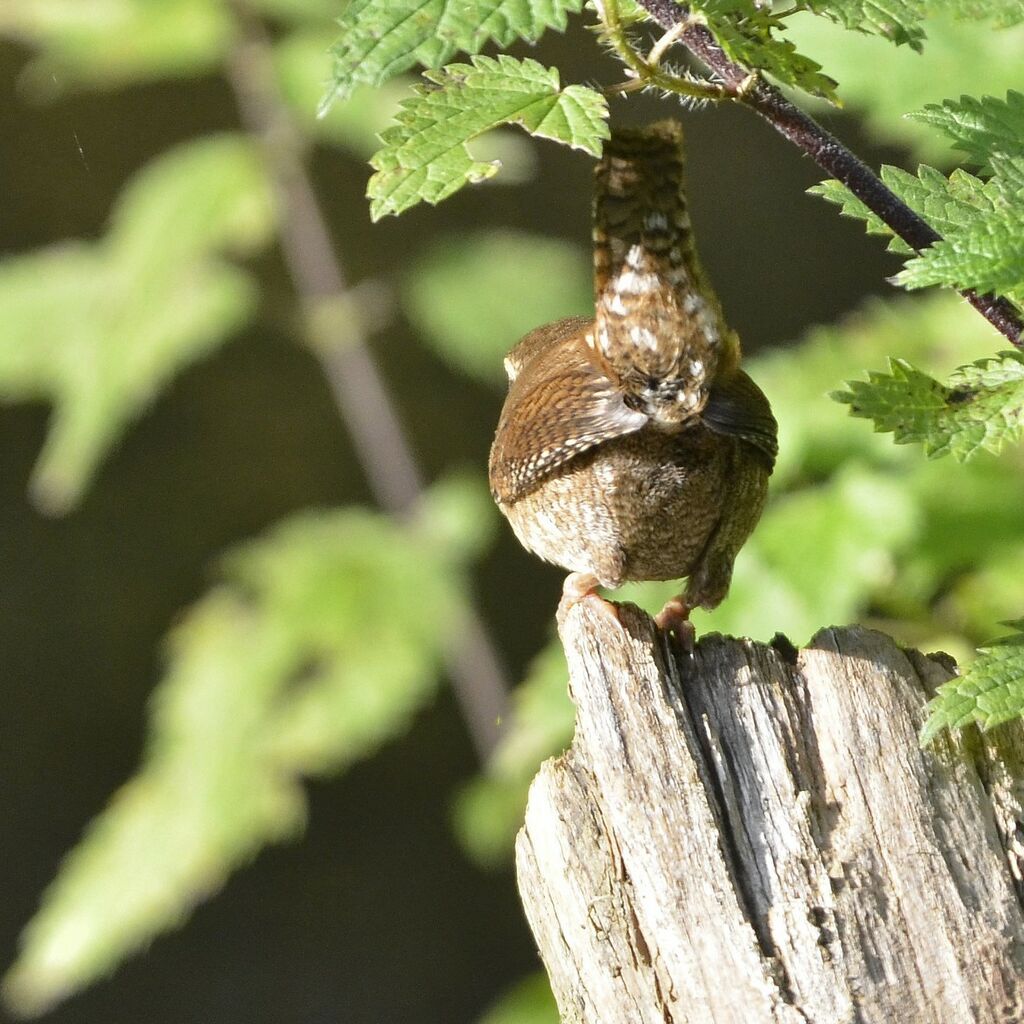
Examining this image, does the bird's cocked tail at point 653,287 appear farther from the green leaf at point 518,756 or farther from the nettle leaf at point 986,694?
the green leaf at point 518,756

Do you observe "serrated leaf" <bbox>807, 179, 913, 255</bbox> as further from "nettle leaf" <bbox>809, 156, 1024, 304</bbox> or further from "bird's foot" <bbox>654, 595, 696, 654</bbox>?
"bird's foot" <bbox>654, 595, 696, 654</bbox>

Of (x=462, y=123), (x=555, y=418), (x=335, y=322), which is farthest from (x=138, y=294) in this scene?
(x=462, y=123)

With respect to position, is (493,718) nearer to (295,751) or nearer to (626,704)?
(295,751)

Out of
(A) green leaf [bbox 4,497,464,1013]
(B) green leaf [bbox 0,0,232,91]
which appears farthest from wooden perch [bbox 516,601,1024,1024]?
(B) green leaf [bbox 0,0,232,91]

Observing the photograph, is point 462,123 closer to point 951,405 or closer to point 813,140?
point 813,140

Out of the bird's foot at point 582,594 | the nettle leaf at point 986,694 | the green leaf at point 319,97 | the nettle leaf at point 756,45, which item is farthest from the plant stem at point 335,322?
the nettle leaf at point 756,45
